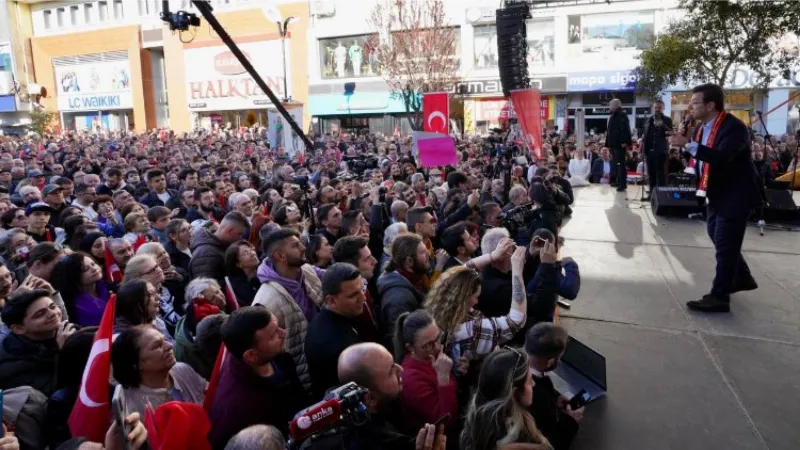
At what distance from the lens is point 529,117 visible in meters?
10.4

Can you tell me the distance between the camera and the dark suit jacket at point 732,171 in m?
4.74

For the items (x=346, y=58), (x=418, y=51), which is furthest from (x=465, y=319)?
(x=346, y=58)

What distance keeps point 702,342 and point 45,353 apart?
4184 millimetres

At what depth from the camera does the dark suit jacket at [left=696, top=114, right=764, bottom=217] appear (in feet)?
15.6

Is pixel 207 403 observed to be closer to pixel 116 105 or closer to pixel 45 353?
pixel 45 353

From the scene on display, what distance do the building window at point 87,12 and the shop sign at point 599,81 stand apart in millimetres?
39145

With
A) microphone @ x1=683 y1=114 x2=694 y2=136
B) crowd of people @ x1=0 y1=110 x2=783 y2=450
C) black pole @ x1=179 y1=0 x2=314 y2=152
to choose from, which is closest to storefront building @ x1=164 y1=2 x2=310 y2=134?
black pole @ x1=179 y1=0 x2=314 y2=152

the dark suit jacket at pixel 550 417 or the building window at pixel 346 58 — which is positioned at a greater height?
the building window at pixel 346 58

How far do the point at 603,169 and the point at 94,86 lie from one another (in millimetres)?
46648

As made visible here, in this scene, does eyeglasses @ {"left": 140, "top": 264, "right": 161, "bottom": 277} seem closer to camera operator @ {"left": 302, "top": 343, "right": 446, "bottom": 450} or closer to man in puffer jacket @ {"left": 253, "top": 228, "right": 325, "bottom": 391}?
man in puffer jacket @ {"left": 253, "top": 228, "right": 325, "bottom": 391}

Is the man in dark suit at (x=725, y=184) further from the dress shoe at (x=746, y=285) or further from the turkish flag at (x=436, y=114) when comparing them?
the turkish flag at (x=436, y=114)

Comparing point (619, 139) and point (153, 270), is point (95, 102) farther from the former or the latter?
point (153, 270)

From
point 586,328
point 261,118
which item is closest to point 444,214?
point 586,328

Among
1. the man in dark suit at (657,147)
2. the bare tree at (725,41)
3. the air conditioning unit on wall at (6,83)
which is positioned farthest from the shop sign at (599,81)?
the air conditioning unit on wall at (6,83)
